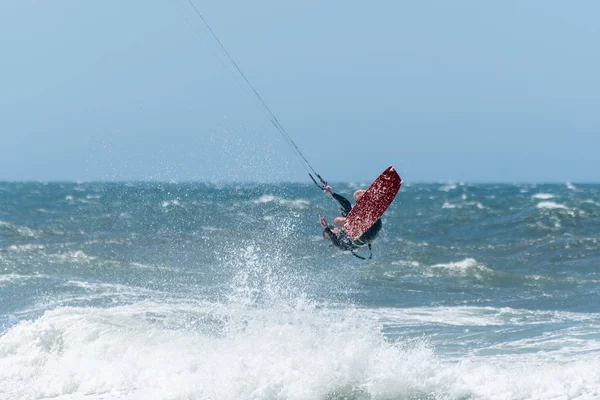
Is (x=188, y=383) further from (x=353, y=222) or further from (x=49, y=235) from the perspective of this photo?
(x=49, y=235)

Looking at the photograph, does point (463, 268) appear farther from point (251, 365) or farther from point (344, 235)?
point (251, 365)

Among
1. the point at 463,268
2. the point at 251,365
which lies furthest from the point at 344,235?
the point at 463,268

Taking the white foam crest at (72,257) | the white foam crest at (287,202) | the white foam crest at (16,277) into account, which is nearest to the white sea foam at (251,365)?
the white foam crest at (16,277)

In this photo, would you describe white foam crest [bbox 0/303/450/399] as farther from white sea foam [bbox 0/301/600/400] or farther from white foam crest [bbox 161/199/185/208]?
white foam crest [bbox 161/199/185/208]

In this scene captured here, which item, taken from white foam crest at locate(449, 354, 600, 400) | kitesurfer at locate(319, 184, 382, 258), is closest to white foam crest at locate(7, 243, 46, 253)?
kitesurfer at locate(319, 184, 382, 258)

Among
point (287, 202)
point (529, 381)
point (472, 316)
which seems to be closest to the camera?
point (529, 381)

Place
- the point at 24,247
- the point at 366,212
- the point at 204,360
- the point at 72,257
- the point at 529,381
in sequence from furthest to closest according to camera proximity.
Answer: the point at 24,247 → the point at 72,257 → the point at 366,212 → the point at 204,360 → the point at 529,381

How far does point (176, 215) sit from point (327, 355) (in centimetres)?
2528

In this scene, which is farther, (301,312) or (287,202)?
(287,202)

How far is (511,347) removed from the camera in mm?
12281

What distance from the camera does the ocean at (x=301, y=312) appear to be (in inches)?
414

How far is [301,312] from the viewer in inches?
590

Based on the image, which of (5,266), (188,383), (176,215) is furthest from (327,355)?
(176,215)

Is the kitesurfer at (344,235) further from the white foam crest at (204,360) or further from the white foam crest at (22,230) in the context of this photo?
the white foam crest at (22,230)
